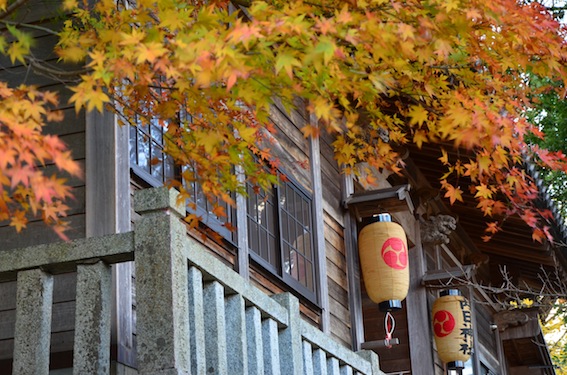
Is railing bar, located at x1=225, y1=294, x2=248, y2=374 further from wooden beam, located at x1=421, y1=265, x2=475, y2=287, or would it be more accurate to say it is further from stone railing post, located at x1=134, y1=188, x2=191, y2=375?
wooden beam, located at x1=421, y1=265, x2=475, y2=287

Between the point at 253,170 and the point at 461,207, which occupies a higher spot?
the point at 461,207

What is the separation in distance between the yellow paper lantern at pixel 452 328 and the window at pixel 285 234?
10.4 feet

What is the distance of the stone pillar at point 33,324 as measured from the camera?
5.32 m

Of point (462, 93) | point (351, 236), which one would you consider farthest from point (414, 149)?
point (462, 93)

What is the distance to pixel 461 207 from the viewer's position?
50.1ft

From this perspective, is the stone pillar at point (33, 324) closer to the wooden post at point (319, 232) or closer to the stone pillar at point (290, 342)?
the stone pillar at point (290, 342)

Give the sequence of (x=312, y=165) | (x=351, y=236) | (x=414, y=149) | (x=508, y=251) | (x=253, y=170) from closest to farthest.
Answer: (x=253, y=170)
(x=312, y=165)
(x=351, y=236)
(x=414, y=149)
(x=508, y=251)

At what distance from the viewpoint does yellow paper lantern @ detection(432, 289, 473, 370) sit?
13.0 metres

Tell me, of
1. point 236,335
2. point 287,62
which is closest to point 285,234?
point 236,335

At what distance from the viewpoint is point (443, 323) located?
1303cm

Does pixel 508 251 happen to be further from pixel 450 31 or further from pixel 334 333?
pixel 450 31

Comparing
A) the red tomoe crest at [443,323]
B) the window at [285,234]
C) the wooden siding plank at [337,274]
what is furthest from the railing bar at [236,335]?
the red tomoe crest at [443,323]

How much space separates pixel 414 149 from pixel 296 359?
23.6 feet

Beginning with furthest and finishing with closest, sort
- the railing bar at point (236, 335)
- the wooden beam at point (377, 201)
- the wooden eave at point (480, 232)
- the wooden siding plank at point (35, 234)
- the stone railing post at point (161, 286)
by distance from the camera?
the wooden eave at point (480, 232) → the wooden beam at point (377, 201) → the wooden siding plank at point (35, 234) → the railing bar at point (236, 335) → the stone railing post at point (161, 286)
